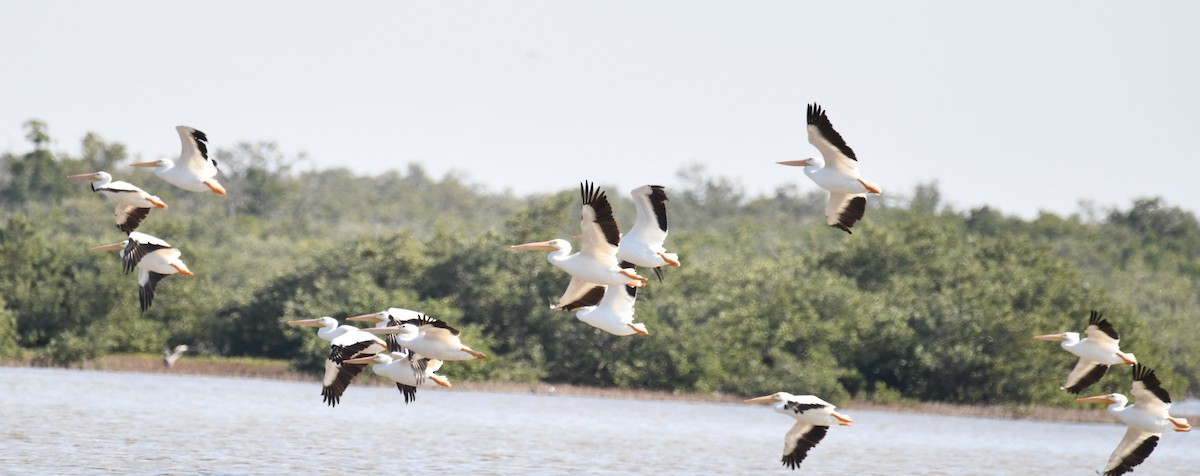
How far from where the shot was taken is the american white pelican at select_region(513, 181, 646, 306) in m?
12.8

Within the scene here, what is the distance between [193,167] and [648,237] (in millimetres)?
3703

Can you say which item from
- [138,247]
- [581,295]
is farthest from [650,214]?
[138,247]

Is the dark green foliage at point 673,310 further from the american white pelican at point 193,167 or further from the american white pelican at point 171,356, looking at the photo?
the american white pelican at point 193,167

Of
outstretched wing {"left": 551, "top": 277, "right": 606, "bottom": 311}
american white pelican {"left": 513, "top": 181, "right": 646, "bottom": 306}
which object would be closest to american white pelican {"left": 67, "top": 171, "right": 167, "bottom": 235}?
american white pelican {"left": 513, "top": 181, "right": 646, "bottom": 306}

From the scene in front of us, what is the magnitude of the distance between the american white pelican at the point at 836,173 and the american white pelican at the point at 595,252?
1.64 m

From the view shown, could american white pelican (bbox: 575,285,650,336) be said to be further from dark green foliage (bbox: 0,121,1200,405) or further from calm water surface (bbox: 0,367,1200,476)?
dark green foliage (bbox: 0,121,1200,405)

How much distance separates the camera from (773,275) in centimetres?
4028

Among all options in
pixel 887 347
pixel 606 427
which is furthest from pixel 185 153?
pixel 887 347

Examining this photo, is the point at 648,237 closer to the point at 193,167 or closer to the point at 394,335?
the point at 394,335

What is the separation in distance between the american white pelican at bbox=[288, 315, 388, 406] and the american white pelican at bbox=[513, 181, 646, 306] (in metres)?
1.87

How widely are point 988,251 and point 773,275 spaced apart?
6.47 meters

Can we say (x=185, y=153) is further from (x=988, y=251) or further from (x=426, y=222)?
(x=426, y=222)

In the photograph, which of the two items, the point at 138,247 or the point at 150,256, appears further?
the point at 138,247

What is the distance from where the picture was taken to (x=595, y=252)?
→ 13383mm
